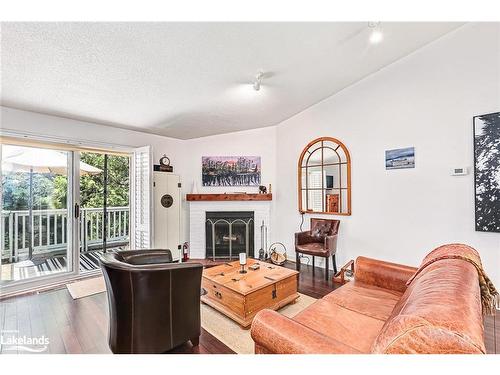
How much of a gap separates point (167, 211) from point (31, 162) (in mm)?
1934

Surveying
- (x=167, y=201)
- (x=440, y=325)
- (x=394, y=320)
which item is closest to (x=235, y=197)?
(x=167, y=201)

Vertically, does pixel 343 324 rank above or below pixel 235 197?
below

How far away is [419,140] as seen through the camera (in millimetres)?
2922

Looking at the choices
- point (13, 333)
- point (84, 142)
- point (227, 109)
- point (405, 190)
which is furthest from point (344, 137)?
point (13, 333)

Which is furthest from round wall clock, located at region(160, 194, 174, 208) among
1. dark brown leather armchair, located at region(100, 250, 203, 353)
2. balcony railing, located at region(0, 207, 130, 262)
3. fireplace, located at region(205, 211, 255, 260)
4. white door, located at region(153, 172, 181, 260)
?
dark brown leather armchair, located at region(100, 250, 203, 353)

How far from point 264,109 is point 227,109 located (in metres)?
0.61

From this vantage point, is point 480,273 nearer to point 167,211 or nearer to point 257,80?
point 257,80

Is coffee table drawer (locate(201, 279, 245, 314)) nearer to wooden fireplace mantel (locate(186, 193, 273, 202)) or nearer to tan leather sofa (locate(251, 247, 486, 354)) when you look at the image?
tan leather sofa (locate(251, 247, 486, 354))

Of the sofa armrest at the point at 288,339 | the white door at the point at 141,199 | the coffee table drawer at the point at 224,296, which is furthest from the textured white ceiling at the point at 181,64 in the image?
the coffee table drawer at the point at 224,296

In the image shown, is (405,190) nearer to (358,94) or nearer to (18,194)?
(358,94)

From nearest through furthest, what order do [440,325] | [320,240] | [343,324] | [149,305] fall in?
[440,325]
[343,324]
[149,305]
[320,240]

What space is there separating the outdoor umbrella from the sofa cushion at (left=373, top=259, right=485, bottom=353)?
13.4 feet

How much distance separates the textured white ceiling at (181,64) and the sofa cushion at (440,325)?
2132mm

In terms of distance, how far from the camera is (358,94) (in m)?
3.44
